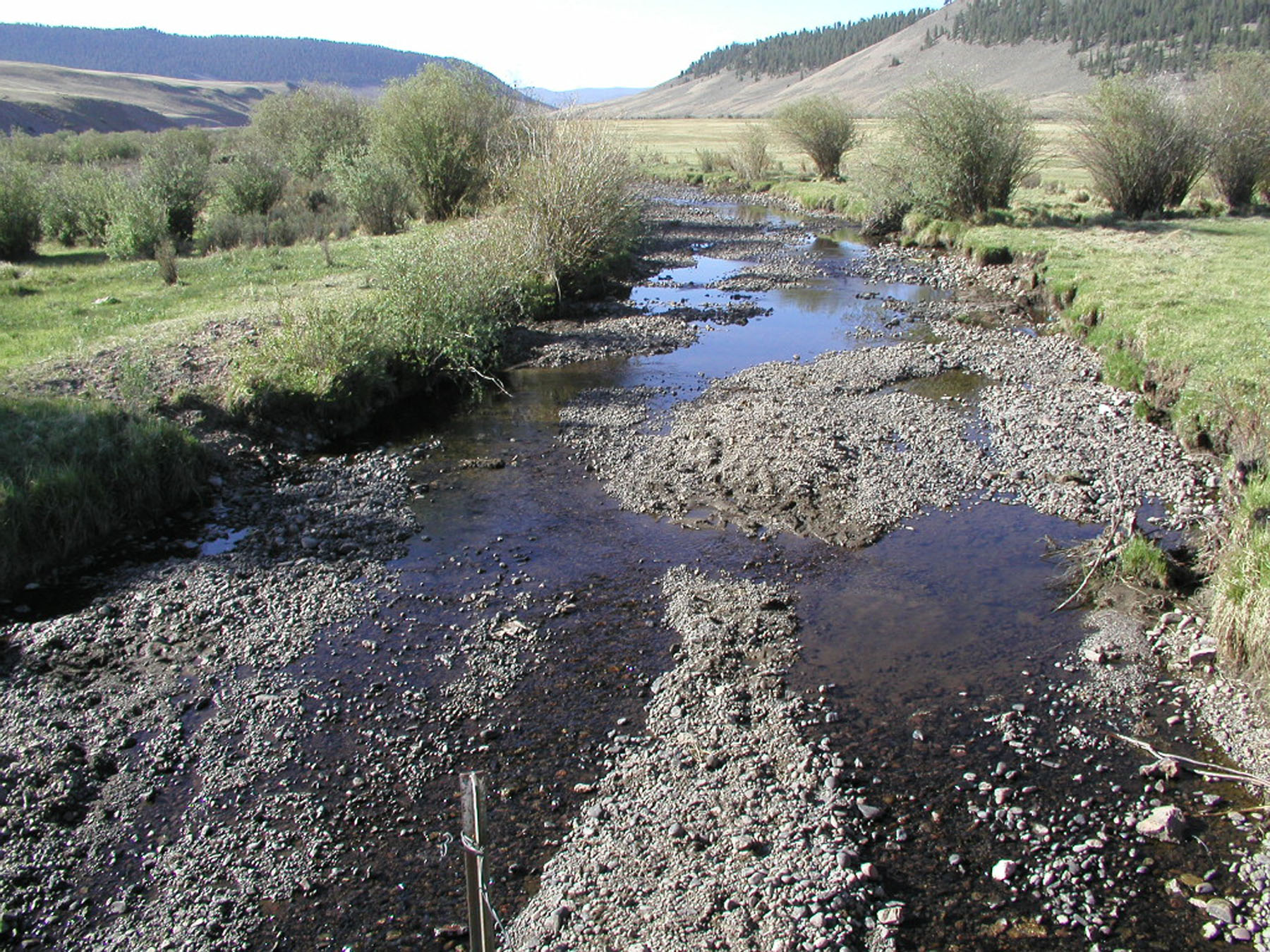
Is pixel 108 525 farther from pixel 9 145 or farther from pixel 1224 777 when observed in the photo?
pixel 9 145

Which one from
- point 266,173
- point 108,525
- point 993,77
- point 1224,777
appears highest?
point 993,77

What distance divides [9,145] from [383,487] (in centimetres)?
4144

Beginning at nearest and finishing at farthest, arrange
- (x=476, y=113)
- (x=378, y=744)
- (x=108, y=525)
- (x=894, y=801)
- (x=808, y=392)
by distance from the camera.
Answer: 1. (x=894, y=801)
2. (x=378, y=744)
3. (x=108, y=525)
4. (x=808, y=392)
5. (x=476, y=113)

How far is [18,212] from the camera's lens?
25.3 m

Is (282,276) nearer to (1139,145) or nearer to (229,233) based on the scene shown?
(229,233)

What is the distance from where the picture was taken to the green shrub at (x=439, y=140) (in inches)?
1238

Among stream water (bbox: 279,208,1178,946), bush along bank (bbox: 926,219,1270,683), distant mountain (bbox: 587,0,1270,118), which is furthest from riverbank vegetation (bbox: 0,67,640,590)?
distant mountain (bbox: 587,0,1270,118)

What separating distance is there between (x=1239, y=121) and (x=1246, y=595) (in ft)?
97.9

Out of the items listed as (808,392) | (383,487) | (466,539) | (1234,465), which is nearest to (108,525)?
(383,487)

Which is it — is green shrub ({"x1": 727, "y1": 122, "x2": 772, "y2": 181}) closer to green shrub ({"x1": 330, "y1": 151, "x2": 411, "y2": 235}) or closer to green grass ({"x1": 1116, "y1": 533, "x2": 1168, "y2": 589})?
green shrub ({"x1": 330, "y1": 151, "x2": 411, "y2": 235})

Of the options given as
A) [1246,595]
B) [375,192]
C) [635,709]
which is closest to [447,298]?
[635,709]

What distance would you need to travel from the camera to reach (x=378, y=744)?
7.34m

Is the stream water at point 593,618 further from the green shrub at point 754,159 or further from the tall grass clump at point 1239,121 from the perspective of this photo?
the green shrub at point 754,159

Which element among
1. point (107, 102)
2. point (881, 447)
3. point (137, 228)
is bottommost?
point (881, 447)
